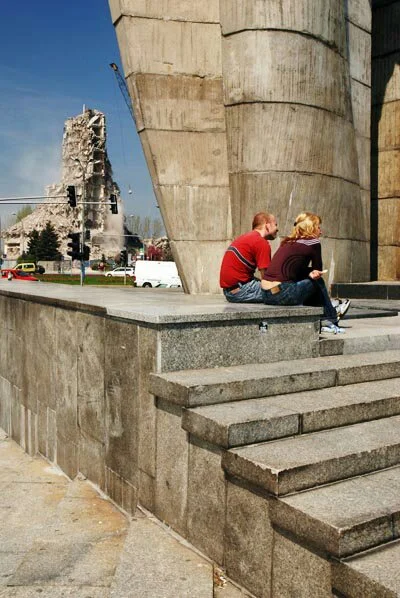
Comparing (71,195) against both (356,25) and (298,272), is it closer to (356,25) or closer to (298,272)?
(356,25)

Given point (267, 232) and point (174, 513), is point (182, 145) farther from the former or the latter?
point (174, 513)

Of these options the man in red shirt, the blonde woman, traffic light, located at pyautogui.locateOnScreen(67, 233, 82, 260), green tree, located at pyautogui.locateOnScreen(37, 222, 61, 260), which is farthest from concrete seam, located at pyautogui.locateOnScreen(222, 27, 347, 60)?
green tree, located at pyautogui.locateOnScreen(37, 222, 61, 260)

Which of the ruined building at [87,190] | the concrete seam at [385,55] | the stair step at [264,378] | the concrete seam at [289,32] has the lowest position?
the stair step at [264,378]

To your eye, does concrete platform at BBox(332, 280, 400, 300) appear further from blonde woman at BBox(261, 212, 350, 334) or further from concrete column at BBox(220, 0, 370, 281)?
blonde woman at BBox(261, 212, 350, 334)

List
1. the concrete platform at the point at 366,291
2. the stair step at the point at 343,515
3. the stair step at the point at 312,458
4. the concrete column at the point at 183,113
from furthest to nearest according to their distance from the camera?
the concrete platform at the point at 366,291
the concrete column at the point at 183,113
the stair step at the point at 312,458
the stair step at the point at 343,515

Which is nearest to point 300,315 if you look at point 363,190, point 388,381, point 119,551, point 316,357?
point 316,357

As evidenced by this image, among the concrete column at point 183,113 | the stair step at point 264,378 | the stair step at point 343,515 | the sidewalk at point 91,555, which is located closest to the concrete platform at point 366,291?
the concrete column at point 183,113

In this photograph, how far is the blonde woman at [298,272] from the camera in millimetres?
5359

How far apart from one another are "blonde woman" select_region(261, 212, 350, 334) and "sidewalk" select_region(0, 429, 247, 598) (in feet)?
7.63

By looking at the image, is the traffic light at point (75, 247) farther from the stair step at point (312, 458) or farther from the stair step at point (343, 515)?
the stair step at point (343, 515)

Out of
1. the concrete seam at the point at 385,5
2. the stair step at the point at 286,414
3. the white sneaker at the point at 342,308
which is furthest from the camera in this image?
the concrete seam at the point at 385,5

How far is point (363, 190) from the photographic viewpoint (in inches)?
483

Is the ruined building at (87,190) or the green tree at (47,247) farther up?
the ruined building at (87,190)

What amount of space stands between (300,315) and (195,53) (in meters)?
7.29
